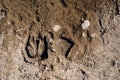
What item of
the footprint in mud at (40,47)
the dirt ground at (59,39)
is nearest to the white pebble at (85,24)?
the dirt ground at (59,39)

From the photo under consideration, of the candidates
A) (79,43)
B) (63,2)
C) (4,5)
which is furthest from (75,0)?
(4,5)

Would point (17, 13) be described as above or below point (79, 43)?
above

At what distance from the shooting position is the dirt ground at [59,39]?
251cm

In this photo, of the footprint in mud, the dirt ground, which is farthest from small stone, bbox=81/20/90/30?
the footprint in mud

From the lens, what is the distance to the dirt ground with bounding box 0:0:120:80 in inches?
98.7

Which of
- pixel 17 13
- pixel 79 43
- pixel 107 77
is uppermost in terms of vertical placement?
pixel 17 13

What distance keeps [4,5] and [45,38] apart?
30 centimetres

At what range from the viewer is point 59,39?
8.30 feet

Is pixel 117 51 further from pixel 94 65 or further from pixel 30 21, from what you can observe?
pixel 30 21

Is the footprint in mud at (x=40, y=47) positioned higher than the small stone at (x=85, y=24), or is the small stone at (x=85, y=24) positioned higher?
the small stone at (x=85, y=24)

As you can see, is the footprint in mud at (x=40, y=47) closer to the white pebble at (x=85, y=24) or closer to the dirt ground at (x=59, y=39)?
the dirt ground at (x=59, y=39)

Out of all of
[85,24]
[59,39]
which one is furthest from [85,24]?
[59,39]

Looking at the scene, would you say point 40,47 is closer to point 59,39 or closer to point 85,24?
point 59,39

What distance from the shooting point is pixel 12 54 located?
251 cm
